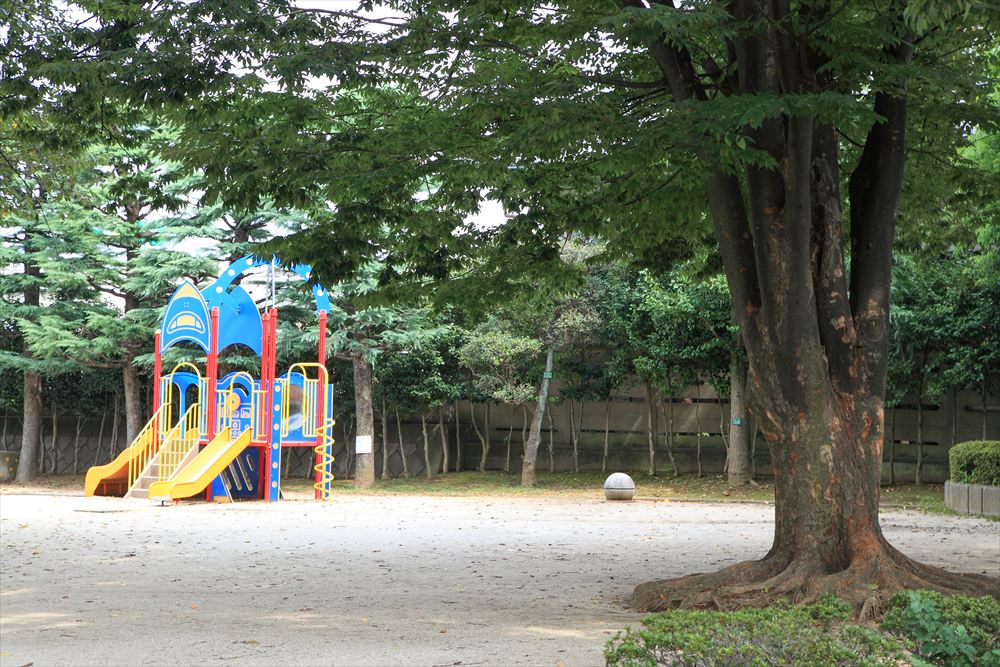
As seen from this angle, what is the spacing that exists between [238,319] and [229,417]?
207 centimetres

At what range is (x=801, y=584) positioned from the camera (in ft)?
23.6

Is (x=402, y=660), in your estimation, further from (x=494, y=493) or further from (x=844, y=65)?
(x=494, y=493)

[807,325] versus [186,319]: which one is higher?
[186,319]

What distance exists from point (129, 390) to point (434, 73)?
69.0 ft

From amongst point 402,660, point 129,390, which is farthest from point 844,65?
point 129,390

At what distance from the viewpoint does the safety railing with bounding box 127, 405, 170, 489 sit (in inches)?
801

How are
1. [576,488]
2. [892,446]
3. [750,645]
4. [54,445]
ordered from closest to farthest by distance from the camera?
[750,645], [892,446], [576,488], [54,445]

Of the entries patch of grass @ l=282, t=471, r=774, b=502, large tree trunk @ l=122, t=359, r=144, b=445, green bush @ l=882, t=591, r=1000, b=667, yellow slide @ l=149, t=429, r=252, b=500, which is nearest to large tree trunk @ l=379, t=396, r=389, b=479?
patch of grass @ l=282, t=471, r=774, b=502

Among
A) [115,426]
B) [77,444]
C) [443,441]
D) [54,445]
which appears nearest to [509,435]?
[443,441]

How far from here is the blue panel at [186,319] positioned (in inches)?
798

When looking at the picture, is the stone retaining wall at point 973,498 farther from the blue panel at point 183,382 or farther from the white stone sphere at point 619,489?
the blue panel at point 183,382

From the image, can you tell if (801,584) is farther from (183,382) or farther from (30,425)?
(30,425)

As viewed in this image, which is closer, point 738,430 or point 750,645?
point 750,645

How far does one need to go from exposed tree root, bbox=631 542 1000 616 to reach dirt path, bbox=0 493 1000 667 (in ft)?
1.52
